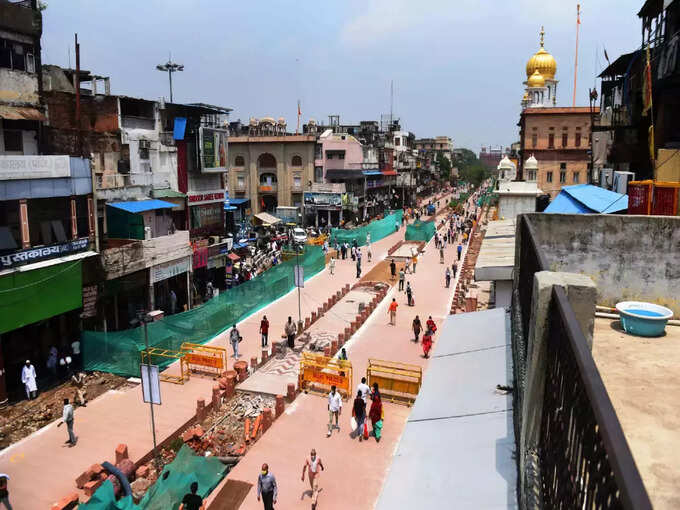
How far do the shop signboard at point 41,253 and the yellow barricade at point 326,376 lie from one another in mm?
8593

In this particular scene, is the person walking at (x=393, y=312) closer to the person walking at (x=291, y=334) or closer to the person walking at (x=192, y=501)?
the person walking at (x=291, y=334)

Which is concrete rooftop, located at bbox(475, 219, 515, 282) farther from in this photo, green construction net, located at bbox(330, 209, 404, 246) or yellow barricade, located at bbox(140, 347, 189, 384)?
green construction net, located at bbox(330, 209, 404, 246)

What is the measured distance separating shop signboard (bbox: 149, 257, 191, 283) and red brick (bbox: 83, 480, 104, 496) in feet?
39.2

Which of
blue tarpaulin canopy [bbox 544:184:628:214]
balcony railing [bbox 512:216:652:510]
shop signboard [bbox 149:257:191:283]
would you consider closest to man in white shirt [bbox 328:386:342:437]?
blue tarpaulin canopy [bbox 544:184:628:214]

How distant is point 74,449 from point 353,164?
48.0 meters

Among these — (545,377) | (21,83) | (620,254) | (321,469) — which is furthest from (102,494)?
(21,83)

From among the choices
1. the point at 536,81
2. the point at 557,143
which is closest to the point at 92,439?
the point at 557,143

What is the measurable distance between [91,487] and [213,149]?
2062 cm

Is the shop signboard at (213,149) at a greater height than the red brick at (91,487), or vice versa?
the shop signboard at (213,149)

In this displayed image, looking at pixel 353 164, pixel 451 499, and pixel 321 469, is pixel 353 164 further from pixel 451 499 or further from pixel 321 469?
pixel 451 499

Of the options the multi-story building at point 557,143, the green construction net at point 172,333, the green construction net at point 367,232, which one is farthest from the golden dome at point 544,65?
the green construction net at point 172,333

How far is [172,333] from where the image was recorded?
19.6 metres

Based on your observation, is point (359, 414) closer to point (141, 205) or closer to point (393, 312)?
point (393, 312)

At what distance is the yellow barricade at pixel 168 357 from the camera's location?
17969 millimetres
